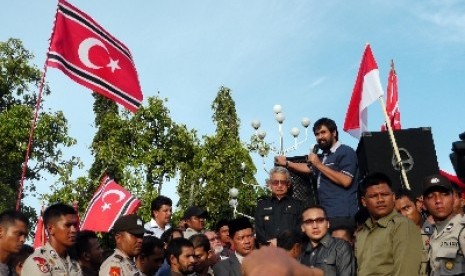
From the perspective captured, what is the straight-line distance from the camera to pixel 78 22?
34.5 ft

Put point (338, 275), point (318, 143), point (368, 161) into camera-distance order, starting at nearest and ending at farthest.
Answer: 1. point (338, 275)
2. point (318, 143)
3. point (368, 161)

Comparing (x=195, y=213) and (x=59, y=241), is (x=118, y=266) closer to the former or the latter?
(x=59, y=241)

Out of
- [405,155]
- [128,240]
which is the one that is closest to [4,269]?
[128,240]

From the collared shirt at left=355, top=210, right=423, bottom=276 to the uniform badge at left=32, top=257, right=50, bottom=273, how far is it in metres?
2.62

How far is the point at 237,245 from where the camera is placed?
7066 mm

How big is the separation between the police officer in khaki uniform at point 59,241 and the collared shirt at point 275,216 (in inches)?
89.5

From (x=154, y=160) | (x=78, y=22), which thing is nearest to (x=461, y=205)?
(x=78, y=22)

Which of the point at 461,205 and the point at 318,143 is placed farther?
the point at 318,143

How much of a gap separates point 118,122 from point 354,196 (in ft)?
95.4

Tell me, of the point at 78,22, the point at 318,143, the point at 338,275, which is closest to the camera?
the point at 338,275

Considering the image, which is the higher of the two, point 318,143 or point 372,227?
point 318,143

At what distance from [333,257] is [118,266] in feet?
6.65

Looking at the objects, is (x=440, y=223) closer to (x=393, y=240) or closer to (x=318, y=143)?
(x=393, y=240)

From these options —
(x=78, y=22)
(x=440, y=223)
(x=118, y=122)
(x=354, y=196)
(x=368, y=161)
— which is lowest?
(x=440, y=223)
